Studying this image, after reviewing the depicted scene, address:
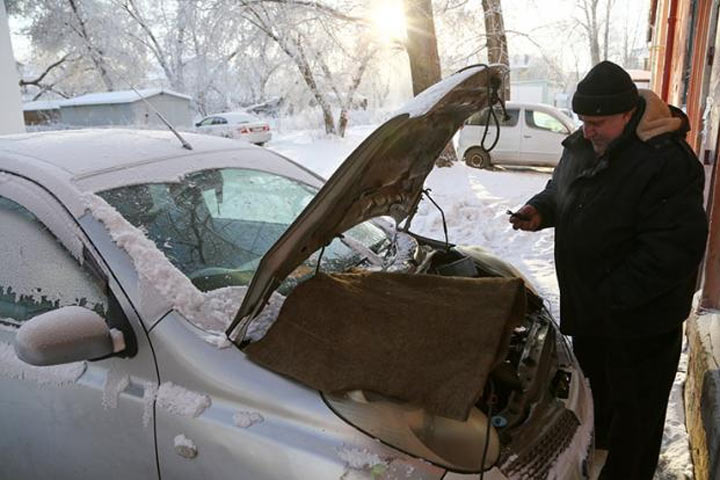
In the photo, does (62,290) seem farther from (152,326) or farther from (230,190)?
(230,190)

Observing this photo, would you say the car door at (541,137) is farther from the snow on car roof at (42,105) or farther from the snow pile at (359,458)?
the snow on car roof at (42,105)

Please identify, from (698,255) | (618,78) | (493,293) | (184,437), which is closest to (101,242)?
(184,437)

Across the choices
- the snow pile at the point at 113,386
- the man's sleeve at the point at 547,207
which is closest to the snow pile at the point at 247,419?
the snow pile at the point at 113,386

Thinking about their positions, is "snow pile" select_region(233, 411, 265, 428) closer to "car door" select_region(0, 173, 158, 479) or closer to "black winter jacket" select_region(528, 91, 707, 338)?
"car door" select_region(0, 173, 158, 479)

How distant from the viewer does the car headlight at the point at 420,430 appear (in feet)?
4.82

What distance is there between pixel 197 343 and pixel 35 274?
0.76 m

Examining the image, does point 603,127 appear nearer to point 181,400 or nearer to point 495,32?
point 181,400

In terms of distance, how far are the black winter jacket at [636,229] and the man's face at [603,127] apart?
0.03 metres

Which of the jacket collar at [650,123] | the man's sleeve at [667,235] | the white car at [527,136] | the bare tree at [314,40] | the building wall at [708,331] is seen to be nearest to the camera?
the man's sleeve at [667,235]

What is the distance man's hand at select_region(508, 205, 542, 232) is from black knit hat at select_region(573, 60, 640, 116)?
0.62m

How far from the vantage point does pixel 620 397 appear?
2354 millimetres

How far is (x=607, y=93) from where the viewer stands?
6.95ft

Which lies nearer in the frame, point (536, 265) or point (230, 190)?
point (230, 190)

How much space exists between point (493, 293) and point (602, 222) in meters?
0.58
